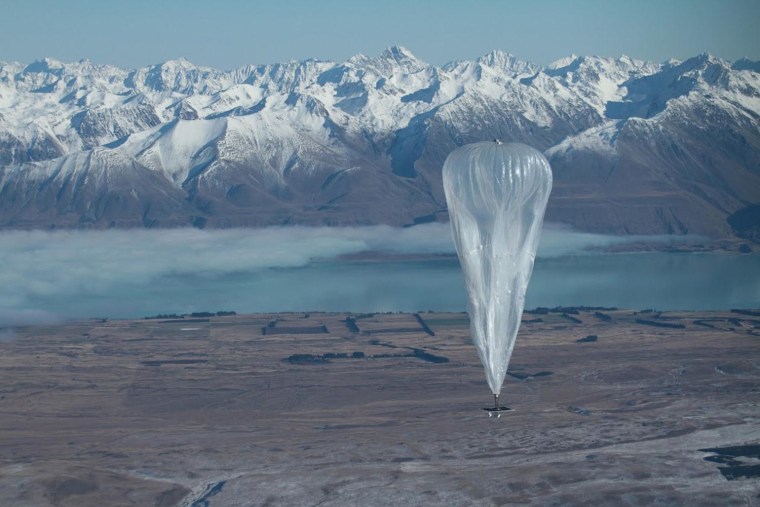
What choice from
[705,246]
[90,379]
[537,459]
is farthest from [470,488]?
[705,246]

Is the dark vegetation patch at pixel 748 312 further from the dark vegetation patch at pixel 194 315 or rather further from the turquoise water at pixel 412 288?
the dark vegetation patch at pixel 194 315

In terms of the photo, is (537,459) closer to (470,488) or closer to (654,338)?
(470,488)

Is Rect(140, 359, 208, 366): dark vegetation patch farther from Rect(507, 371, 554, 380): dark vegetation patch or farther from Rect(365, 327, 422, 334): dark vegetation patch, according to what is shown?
Rect(507, 371, 554, 380): dark vegetation patch

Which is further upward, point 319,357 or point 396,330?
point 319,357

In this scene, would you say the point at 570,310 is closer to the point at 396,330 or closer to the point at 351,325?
the point at 396,330

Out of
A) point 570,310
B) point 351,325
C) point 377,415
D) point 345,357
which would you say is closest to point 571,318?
point 570,310

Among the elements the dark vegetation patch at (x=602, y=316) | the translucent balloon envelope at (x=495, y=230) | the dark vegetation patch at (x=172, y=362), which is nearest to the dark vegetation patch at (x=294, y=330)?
the dark vegetation patch at (x=172, y=362)

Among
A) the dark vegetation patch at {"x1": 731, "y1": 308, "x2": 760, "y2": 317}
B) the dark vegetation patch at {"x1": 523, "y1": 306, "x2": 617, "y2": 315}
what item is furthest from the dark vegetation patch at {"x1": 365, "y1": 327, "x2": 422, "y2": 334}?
the dark vegetation patch at {"x1": 731, "y1": 308, "x2": 760, "y2": 317}
